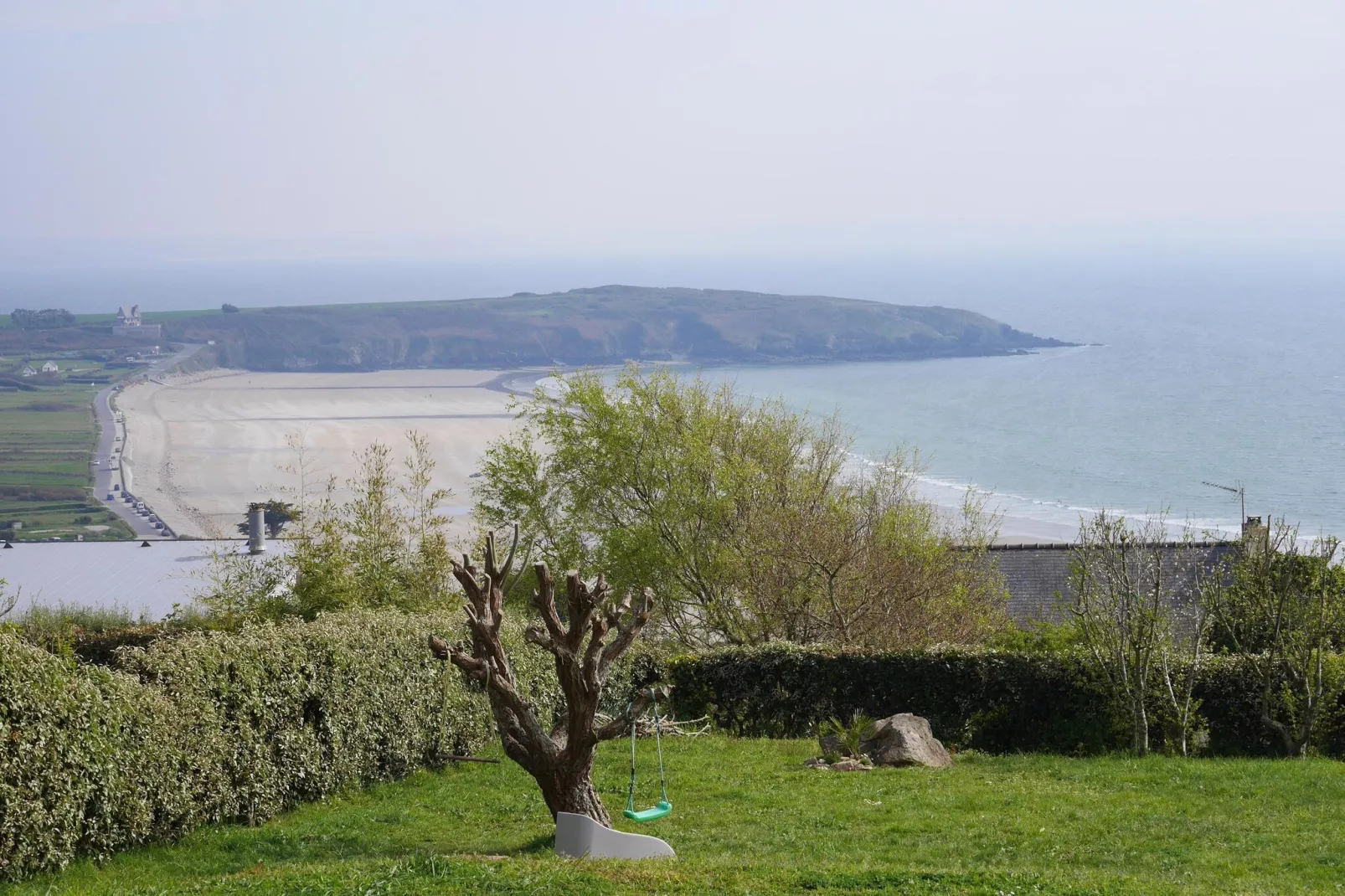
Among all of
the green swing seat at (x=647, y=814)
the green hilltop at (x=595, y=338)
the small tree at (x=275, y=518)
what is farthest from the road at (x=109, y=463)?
the green swing seat at (x=647, y=814)

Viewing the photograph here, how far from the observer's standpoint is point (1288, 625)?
717 inches

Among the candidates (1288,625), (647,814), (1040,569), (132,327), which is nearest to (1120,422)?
(1040,569)

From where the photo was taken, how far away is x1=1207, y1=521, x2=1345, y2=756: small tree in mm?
16969

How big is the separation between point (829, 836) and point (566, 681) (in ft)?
9.87

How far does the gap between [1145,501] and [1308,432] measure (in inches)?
1413

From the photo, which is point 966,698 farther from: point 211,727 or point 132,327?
point 132,327

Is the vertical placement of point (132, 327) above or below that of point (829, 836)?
above

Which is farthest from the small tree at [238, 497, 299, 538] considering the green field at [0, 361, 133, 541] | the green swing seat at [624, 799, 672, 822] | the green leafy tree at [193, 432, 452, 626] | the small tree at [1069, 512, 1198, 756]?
the green swing seat at [624, 799, 672, 822]

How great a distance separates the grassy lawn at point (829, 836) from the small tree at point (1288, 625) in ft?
4.03

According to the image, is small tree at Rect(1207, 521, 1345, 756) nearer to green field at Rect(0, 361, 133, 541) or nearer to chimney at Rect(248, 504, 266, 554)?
chimney at Rect(248, 504, 266, 554)

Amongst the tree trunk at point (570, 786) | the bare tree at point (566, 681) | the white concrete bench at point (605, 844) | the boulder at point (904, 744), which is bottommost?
the boulder at point (904, 744)

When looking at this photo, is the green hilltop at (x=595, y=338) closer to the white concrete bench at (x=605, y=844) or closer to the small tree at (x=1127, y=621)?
the small tree at (x=1127, y=621)

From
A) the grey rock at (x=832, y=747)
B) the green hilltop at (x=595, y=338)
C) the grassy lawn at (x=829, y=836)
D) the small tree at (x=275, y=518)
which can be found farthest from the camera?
the green hilltop at (x=595, y=338)

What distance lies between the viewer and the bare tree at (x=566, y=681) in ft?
37.1
